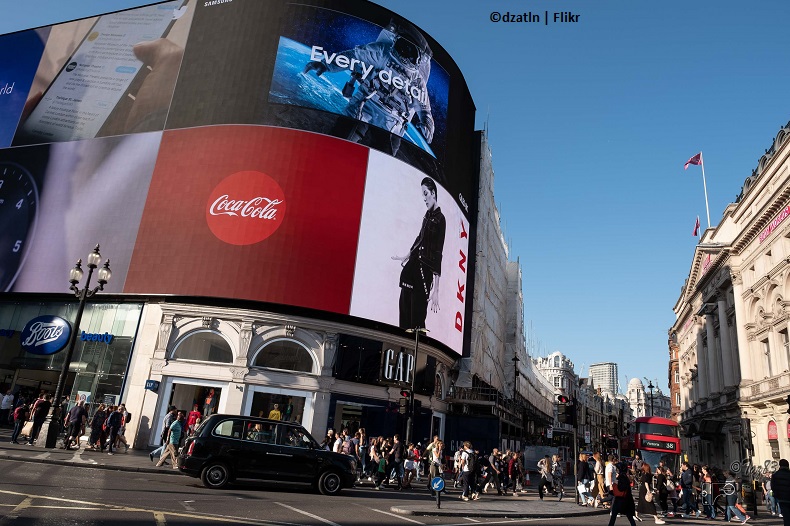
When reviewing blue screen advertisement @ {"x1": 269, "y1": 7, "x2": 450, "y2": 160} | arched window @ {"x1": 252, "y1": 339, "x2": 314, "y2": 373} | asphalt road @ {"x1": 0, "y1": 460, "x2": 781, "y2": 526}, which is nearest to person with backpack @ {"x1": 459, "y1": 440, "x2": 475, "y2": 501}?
asphalt road @ {"x1": 0, "y1": 460, "x2": 781, "y2": 526}

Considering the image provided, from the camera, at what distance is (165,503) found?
10805mm

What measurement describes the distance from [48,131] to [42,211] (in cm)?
648

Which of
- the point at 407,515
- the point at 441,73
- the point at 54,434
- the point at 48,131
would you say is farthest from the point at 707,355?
the point at 48,131

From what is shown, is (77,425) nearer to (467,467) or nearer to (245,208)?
(245,208)

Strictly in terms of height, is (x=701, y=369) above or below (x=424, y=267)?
below

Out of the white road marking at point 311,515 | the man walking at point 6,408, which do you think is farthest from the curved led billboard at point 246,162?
the white road marking at point 311,515

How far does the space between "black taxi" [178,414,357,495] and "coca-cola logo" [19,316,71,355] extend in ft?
69.5

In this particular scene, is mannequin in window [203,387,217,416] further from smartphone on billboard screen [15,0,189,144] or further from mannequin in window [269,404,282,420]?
smartphone on billboard screen [15,0,189,144]

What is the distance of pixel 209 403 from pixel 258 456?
1470 cm

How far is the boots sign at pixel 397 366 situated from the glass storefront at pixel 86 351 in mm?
14060

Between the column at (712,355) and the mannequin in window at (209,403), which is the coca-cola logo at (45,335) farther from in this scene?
the column at (712,355)

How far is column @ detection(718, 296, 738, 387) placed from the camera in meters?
44.0

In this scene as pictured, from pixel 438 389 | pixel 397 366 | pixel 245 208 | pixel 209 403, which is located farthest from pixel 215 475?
Result: pixel 438 389

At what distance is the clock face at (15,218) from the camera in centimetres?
3341
